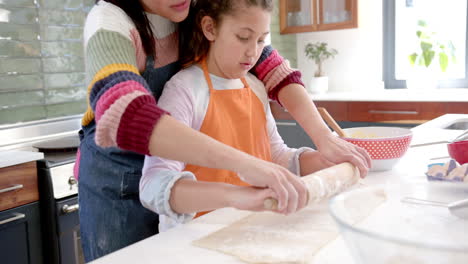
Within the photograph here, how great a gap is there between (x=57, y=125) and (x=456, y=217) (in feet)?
7.35

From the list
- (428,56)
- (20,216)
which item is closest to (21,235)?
(20,216)

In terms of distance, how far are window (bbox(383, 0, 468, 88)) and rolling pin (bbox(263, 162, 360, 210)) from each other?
10.0ft

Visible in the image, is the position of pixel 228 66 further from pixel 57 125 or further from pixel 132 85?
pixel 57 125

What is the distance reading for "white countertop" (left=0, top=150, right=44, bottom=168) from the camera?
6.26 ft

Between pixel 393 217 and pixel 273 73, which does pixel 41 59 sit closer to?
pixel 273 73

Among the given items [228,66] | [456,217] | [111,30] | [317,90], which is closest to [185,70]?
[228,66]

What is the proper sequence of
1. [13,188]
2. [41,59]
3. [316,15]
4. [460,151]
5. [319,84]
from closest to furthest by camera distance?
[460,151] → [13,188] → [41,59] → [316,15] → [319,84]

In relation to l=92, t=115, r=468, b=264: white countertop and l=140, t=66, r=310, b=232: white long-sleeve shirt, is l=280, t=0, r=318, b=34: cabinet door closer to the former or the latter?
l=140, t=66, r=310, b=232: white long-sleeve shirt

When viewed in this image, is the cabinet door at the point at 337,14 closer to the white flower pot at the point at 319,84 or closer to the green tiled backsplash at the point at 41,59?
the white flower pot at the point at 319,84

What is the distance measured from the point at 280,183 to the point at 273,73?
2.05ft

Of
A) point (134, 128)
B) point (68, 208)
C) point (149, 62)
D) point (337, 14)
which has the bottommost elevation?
point (68, 208)

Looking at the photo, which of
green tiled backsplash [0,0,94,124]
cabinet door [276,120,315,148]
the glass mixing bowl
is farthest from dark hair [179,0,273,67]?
cabinet door [276,120,315,148]

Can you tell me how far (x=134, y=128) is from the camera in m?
0.81

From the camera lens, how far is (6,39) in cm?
225
